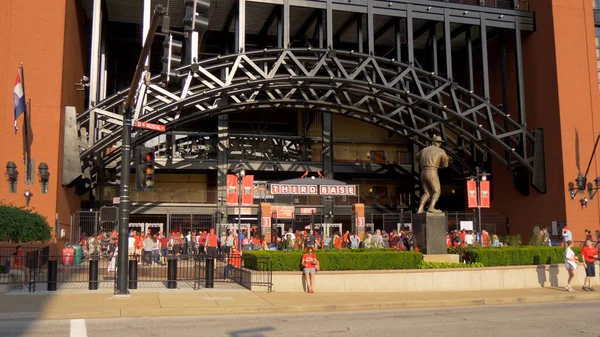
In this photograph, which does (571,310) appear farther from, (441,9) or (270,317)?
(441,9)

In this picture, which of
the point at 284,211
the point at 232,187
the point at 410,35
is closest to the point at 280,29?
the point at 410,35

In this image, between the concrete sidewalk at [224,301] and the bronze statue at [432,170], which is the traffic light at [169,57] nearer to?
the concrete sidewalk at [224,301]

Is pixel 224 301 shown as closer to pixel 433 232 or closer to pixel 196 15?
pixel 433 232

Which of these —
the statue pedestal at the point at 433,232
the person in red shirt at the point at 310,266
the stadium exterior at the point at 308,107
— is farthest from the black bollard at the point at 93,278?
the statue pedestal at the point at 433,232

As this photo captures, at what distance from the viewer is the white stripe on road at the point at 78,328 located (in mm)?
10734

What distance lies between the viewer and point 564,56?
33000 mm

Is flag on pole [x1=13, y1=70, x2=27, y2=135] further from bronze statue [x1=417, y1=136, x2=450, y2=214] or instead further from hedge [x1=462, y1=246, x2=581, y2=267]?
hedge [x1=462, y1=246, x2=581, y2=267]

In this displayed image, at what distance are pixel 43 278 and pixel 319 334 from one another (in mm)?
13174

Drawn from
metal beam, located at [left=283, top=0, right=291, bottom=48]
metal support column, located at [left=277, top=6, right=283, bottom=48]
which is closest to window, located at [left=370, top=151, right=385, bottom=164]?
metal support column, located at [left=277, top=6, right=283, bottom=48]

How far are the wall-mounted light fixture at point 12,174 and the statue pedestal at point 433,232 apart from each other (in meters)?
16.9

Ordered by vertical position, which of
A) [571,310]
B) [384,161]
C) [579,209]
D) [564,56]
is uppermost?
[564,56]

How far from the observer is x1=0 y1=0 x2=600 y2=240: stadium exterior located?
26469 millimetres

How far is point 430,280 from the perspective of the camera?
18.4 m

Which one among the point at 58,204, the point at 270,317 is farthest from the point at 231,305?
the point at 58,204
